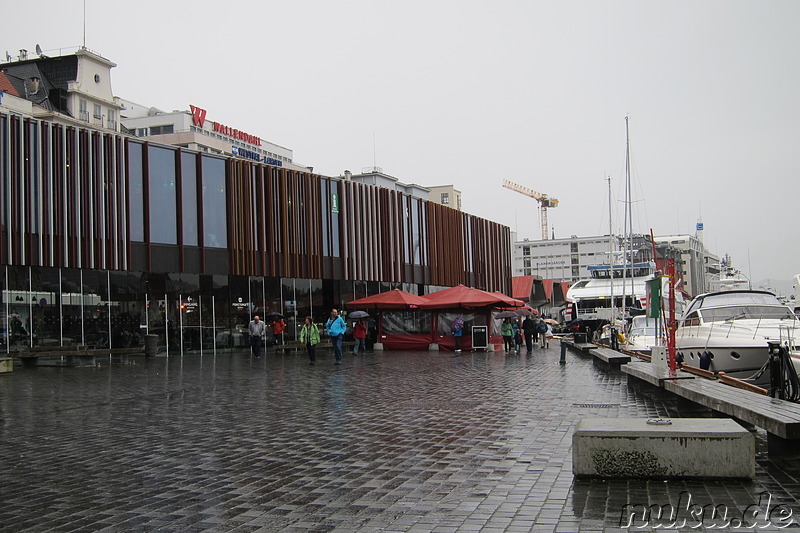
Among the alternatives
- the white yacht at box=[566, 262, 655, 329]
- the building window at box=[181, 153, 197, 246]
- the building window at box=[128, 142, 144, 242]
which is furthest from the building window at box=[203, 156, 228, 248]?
the white yacht at box=[566, 262, 655, 329]

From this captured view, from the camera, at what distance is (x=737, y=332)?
58.5 feet

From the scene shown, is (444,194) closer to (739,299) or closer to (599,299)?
(599,299)

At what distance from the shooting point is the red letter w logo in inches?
3489

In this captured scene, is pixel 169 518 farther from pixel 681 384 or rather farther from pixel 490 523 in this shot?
pixel 681 384

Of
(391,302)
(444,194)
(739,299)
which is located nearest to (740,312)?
(739,299)

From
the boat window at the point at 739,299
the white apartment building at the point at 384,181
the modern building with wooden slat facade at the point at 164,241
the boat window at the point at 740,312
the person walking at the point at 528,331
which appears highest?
the white apartment building at the point at 384,181

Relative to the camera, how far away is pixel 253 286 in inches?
1512

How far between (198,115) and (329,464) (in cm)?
8684

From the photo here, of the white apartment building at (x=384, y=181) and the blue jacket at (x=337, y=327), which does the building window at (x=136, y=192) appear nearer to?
the blue jacket at (x=337, y=327)

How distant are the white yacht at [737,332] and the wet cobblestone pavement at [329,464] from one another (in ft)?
11.0

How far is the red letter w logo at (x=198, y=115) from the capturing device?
88625 millimetres

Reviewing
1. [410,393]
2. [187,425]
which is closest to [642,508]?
[187,425]

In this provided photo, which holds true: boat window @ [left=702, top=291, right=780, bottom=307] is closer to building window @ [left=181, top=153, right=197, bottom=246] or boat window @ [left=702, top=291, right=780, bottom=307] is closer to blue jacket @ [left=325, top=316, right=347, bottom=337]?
blue jacket @ [left=325, top=316, right=347, bottom=337]

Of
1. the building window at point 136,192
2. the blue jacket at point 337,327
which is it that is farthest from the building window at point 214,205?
the blue jacket at point 337,327
